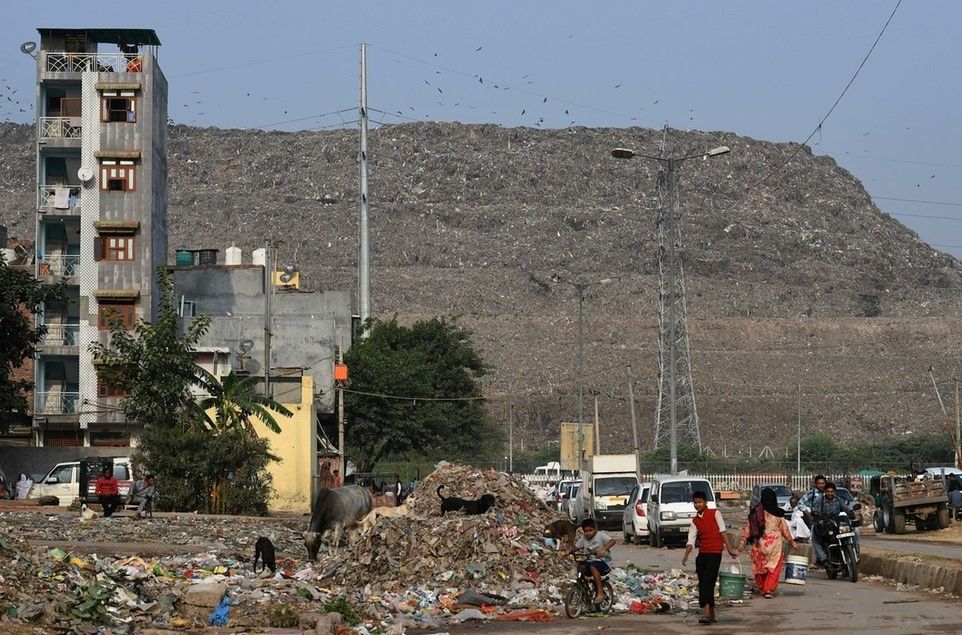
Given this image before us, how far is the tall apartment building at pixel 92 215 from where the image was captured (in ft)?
180

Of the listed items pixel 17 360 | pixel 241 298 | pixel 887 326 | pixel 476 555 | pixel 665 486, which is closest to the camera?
pixel 476 555

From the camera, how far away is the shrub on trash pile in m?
20.8

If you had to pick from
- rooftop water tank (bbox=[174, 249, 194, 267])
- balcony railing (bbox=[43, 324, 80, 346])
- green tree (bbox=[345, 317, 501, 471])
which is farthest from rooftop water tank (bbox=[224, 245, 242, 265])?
balcony railing (bbox=[43, 324, 80, 346])

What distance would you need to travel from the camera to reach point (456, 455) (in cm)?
7394

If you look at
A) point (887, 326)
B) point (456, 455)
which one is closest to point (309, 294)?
point (456, 455)

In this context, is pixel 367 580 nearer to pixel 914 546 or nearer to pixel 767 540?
pixel 767 540

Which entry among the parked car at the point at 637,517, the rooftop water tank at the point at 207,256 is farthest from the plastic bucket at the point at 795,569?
the rooftop water tank at the point at 207,256

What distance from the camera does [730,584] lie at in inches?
773

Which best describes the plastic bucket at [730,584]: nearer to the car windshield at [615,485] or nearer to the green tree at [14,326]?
the car windshield at [615,485]

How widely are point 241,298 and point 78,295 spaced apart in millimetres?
12811

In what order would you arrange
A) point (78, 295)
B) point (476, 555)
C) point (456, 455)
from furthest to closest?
point (456, 455) < point (78, 295) < point (476, 555)

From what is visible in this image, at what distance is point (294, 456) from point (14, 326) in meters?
9.05

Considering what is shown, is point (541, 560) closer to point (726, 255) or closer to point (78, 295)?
point (78, 295)

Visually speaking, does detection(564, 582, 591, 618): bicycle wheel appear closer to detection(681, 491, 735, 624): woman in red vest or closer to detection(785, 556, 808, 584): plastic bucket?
detection(681, 491, 735, 624): woman in red vest
